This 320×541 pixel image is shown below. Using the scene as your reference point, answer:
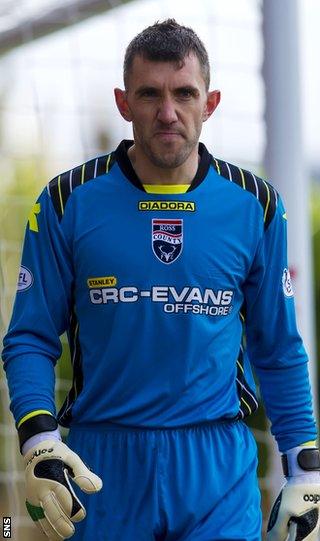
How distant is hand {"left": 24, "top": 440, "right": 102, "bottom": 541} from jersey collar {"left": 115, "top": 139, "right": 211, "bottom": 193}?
2.60ft

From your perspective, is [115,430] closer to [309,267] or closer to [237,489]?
[237,489]

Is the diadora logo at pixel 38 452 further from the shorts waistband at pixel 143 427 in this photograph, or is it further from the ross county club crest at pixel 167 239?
the ross county club crest at pixel 167 239

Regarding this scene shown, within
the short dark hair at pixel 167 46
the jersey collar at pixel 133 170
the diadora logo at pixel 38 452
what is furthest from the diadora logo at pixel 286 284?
the diadora logo at pixel 38 452

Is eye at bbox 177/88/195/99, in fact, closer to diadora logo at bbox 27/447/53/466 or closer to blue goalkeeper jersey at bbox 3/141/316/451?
blue goalkeeper jersey at bbox 3/141/316/451

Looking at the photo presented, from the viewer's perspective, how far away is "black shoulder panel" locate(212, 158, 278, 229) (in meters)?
3.95

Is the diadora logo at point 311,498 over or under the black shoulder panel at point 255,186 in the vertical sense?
under

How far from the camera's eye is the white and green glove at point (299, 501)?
3.87 m

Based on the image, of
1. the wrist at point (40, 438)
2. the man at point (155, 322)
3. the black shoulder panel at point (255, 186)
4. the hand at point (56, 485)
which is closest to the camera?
the hand at point (56, 485)

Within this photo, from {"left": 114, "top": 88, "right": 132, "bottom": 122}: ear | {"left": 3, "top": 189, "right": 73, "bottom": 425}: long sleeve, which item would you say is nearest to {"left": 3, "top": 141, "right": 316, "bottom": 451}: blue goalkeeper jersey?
{"left": 3, "top": 189, "right": 73, "bottom": 425}: long sleeve

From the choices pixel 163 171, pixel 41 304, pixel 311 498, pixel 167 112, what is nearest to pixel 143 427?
pixel 41 304

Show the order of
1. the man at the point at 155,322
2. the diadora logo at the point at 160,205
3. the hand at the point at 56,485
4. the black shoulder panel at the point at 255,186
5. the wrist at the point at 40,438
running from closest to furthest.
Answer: the hand at the point at 56,485 < the wrist at the point at 40,438 < the man at the point at 155,322 < the diadora logo at the point at 160,205 < the black shoulder panel at the point at 255,186

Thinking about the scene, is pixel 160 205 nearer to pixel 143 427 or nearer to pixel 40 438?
pixel 143 427

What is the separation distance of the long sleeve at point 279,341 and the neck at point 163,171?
11.1 inches

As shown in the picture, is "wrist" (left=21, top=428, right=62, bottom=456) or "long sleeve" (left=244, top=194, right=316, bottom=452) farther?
"long sleeve" (left=244, top=194, right=316, bottom=452)
